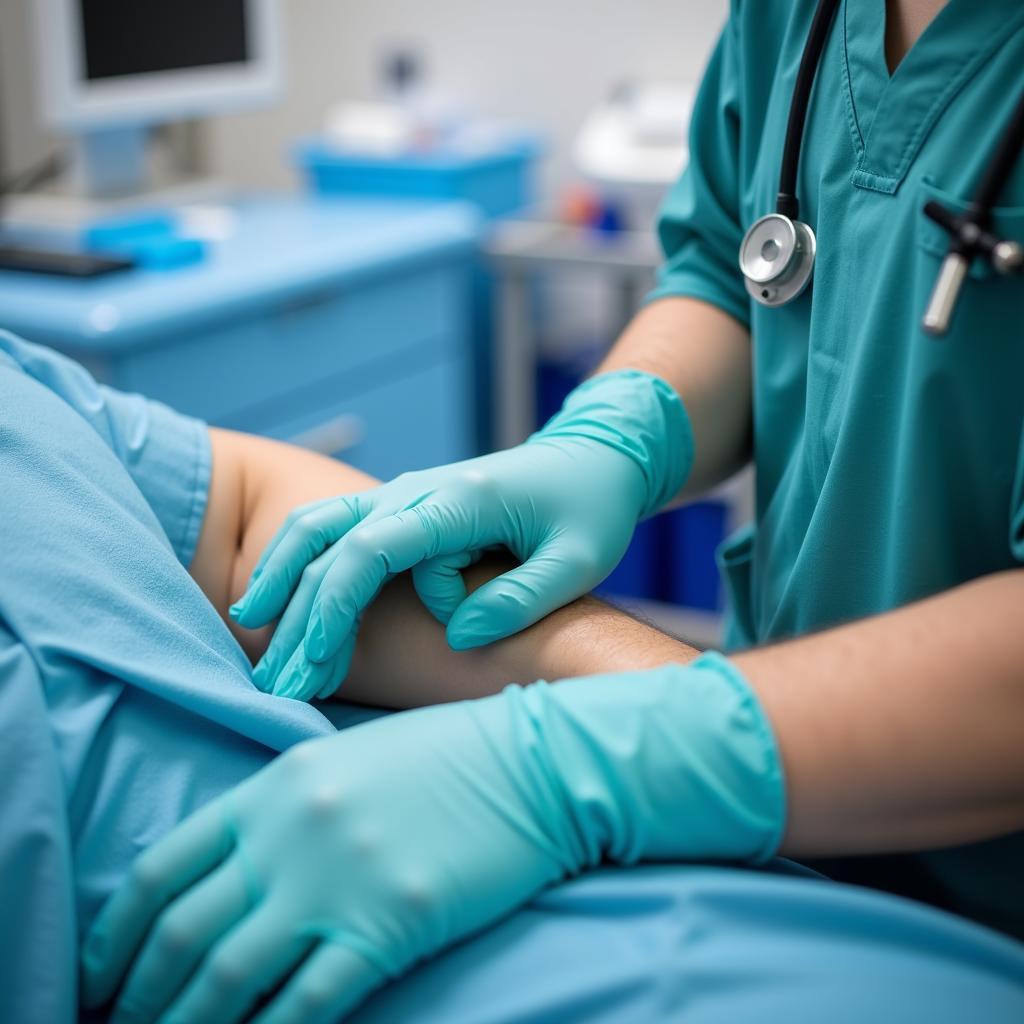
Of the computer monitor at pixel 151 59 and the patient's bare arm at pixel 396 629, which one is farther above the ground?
the computer monitor at pixel 151 59

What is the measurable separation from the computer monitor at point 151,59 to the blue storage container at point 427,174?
203 mm

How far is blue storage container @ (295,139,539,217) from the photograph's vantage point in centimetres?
249

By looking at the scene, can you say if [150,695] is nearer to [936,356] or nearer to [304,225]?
[936,356]

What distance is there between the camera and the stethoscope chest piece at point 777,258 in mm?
853

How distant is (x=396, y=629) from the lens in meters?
0.88

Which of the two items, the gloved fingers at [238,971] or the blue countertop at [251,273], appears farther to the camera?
the blue countertop at [251,273]

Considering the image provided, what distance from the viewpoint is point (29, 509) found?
0.73m

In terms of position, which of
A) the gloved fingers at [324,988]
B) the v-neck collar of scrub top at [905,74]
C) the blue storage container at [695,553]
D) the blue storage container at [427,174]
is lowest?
the blue storage container at [695,553]

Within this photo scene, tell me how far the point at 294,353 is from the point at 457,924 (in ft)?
4.83

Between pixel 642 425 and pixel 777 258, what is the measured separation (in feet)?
0.58

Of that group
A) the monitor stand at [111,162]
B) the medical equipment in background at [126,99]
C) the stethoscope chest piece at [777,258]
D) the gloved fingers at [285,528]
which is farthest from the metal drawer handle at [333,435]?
the stethoscope chest piece at [777,258]

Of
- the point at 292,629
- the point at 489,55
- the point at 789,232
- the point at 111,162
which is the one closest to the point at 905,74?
the point at 789,232

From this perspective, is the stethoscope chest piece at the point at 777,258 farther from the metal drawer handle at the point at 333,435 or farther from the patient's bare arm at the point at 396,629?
the metal drawer handle at the point at 333,435

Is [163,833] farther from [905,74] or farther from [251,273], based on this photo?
[251,273]
